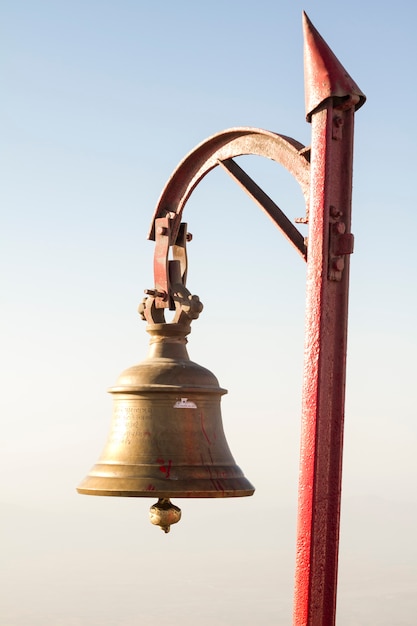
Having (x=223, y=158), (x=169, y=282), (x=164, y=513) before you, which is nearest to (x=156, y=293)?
(x=169, y=282)

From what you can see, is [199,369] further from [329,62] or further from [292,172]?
[329,62]

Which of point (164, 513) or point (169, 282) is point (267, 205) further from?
point (164, 513)

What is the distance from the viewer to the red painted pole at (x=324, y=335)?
14.2 feet

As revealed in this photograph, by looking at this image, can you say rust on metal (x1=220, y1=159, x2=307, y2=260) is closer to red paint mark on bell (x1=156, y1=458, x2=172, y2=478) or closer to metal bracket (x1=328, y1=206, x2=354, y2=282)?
metal bracket (x1=328, y1=206, x2=354, y2=282)

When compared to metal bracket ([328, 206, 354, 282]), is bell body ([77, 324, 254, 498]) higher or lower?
lower

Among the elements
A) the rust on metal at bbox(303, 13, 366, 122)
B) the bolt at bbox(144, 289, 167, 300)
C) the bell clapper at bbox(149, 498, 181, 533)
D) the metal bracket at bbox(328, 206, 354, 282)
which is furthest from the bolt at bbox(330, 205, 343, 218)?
the bell clapper at bbox(149, 498, 181, 533)

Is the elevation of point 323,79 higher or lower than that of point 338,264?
higher

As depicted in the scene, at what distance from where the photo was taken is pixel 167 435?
510 centimetres

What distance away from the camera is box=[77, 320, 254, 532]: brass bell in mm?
4941

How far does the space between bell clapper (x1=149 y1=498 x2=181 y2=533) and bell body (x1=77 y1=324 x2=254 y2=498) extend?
0.88 ft

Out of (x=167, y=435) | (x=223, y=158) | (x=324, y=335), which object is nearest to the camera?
(x=324, y=335)

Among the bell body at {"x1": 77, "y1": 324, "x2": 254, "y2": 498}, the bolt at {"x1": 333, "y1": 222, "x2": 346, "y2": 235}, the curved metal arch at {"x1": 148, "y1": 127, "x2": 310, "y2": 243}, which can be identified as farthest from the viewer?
the bell body at {"x1": 77, "y1": 324, "x2": 254, "y2": 498}

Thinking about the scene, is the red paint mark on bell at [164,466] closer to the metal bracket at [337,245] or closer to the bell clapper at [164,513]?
the bell clapper at [164,513]

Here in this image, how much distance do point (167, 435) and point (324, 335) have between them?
3.62ft
